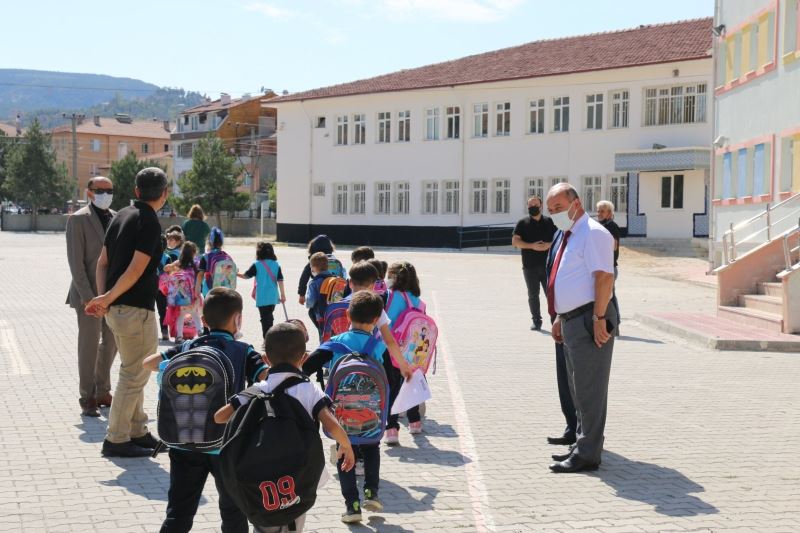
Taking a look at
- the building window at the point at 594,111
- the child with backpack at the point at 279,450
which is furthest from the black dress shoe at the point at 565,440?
the building window at the point at 594,111

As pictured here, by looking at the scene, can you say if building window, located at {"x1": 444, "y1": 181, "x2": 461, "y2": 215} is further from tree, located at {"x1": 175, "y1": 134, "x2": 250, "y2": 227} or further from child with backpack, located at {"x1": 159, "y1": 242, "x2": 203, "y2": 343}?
child with backpack, located at {"x1": 159, "y1": 242, "x2": 203, "y2": 343}

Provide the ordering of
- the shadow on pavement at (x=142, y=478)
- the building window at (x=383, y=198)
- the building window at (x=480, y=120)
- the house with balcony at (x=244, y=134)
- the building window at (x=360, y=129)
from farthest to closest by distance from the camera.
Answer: the house with balcony at (x=244, y=134)
the building window at (x=360, y=129)
the building window at (x=383, y=198)
the building window at (x=480, y=120)
the shadow on pavement at (x=142, y=478)

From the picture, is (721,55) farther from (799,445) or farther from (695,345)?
(799,445)

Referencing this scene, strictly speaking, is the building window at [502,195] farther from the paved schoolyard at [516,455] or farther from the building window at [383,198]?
the paved schoolyard at [516,455]

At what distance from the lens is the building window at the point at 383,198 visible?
5462 centimetres

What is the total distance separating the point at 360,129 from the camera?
185 ft

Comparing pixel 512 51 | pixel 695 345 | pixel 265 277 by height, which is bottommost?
pixel 695 345

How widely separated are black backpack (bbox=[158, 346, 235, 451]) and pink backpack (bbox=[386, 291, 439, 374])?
309 cm

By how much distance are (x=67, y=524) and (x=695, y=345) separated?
1108cm

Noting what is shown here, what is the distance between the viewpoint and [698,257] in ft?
127

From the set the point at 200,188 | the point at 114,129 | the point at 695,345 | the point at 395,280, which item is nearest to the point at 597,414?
the point at 395,280

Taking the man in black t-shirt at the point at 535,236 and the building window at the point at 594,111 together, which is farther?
the building window at the point at 594,111

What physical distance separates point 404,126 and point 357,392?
49.0 metres

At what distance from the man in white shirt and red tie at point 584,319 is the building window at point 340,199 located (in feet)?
163
